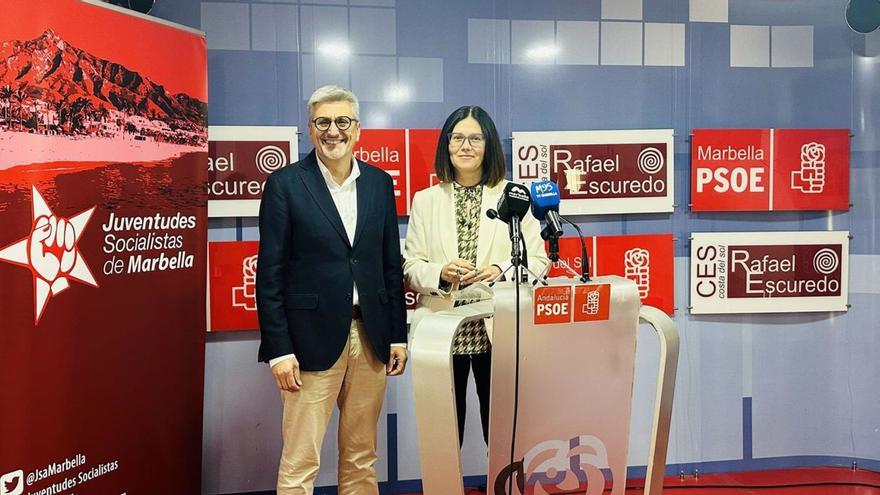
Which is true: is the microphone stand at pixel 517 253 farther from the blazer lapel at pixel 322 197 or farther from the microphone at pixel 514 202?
the blazer lapel at pixel 322 197

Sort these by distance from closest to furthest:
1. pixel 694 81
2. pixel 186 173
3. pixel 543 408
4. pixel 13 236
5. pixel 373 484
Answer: pixel 543 408 → pixel 13 236 → pixel 373 484 → pixel 186 173 → pixel 694 81

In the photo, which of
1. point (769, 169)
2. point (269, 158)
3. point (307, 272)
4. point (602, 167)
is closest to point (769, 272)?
point (769, 169)

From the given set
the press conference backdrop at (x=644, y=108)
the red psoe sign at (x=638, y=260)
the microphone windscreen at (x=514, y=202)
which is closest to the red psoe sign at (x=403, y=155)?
the press conference backdrop at (x=644, y=108)

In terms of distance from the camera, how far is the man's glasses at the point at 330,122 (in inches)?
82.7

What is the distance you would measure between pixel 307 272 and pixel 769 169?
2.20 m

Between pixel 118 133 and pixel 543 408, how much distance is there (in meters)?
1.66

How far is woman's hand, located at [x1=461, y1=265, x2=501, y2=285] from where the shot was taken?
85.4 inches

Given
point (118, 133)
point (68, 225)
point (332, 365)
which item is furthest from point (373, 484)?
point (118, 133)

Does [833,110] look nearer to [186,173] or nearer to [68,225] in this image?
[186,173]

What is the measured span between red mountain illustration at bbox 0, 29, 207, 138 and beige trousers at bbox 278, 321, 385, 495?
3.46ft

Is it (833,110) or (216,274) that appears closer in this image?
(216,274)

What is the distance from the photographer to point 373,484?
2.33 meters

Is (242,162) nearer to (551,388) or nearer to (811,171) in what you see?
(551,388)

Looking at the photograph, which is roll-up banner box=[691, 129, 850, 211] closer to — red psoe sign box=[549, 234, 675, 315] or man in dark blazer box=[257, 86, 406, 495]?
red psoe sign box=[549, 234, 675, 315]
